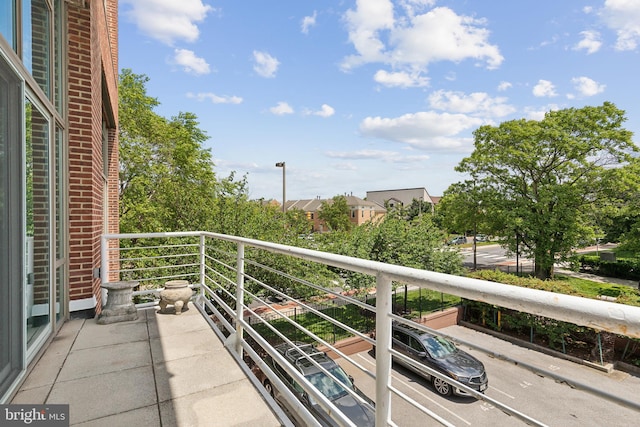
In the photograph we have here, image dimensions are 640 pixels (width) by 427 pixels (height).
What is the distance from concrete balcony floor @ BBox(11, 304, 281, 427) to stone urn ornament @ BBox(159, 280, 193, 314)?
1.77 ft

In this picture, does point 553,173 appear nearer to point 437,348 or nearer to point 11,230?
point 437,348

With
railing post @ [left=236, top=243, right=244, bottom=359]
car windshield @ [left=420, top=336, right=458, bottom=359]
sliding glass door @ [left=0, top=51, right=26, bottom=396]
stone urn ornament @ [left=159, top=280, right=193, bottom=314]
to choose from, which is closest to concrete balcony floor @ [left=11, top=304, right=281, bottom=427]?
railing post @ [left=236, top=243, right=244, bottom=359]

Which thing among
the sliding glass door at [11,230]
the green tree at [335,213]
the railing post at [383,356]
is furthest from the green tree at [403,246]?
the green tree at [335,213]

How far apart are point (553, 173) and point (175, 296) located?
865 inches

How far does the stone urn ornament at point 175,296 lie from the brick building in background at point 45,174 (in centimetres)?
75

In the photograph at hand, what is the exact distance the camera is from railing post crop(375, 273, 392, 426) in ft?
4.29

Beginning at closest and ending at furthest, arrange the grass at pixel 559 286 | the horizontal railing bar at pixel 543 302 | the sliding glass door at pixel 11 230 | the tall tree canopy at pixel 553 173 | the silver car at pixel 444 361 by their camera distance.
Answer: the horizontal railing bar at pixel 543 302 < the sliding glass door at pixel 11 230 < the silver car at pixel 444 361 < the grass at pixel 559 286 < the tall tree canopy at pixel 553 173

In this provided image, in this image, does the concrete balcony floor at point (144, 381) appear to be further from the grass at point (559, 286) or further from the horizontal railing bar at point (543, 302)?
the grass at point (559, 286)

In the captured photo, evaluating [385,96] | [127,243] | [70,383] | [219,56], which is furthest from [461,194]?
[70,383]

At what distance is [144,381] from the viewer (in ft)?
8.19

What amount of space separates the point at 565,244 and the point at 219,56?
19.7 metres

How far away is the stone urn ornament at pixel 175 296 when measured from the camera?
410 centimetres

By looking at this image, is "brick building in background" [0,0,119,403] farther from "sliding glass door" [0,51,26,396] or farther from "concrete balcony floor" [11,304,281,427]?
"concrete balcony floor" [11,304,281,427]

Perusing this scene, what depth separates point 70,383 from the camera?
7.99 feet
